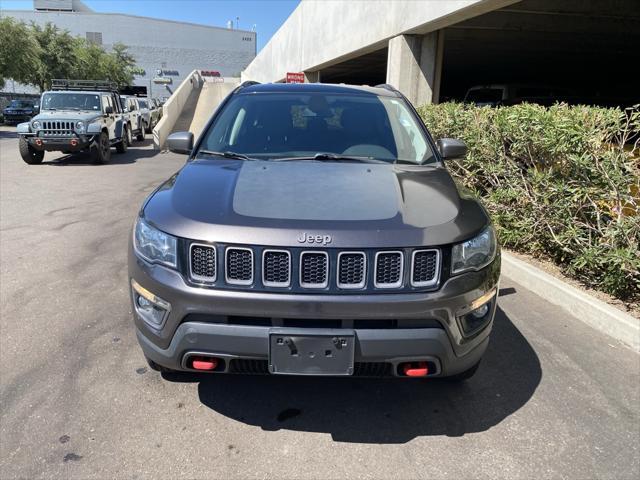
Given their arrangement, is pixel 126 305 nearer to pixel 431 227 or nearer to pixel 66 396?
pixel 66 396

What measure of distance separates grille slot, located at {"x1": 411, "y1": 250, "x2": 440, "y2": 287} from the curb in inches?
92.0

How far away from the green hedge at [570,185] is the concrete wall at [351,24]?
3.12 metres

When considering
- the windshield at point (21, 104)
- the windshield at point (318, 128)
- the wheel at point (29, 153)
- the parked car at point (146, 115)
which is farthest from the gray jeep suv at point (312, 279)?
the windshield at point (21, 104)

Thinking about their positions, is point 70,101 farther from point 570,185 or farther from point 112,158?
point 570,185

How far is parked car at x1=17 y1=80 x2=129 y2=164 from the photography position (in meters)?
12.8

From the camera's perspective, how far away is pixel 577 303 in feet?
14.1

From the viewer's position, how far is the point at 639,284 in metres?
4.12

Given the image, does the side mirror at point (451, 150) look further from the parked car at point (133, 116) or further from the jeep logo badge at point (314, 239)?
the parked car at point (133, 116)

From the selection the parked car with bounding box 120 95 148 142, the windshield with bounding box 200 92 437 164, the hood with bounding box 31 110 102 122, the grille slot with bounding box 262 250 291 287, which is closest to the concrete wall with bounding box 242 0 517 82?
the windshield with bounding box 200 92 437 164

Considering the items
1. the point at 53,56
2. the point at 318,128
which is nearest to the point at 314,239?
the point at 318,128

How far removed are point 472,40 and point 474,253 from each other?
12.8 metres

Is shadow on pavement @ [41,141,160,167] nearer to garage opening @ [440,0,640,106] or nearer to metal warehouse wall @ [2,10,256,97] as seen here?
garage opening @ [440,0,640,106]

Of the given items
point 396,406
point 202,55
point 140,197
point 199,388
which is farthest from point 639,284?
point 202,55

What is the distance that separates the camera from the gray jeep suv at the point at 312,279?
89.4 inches
